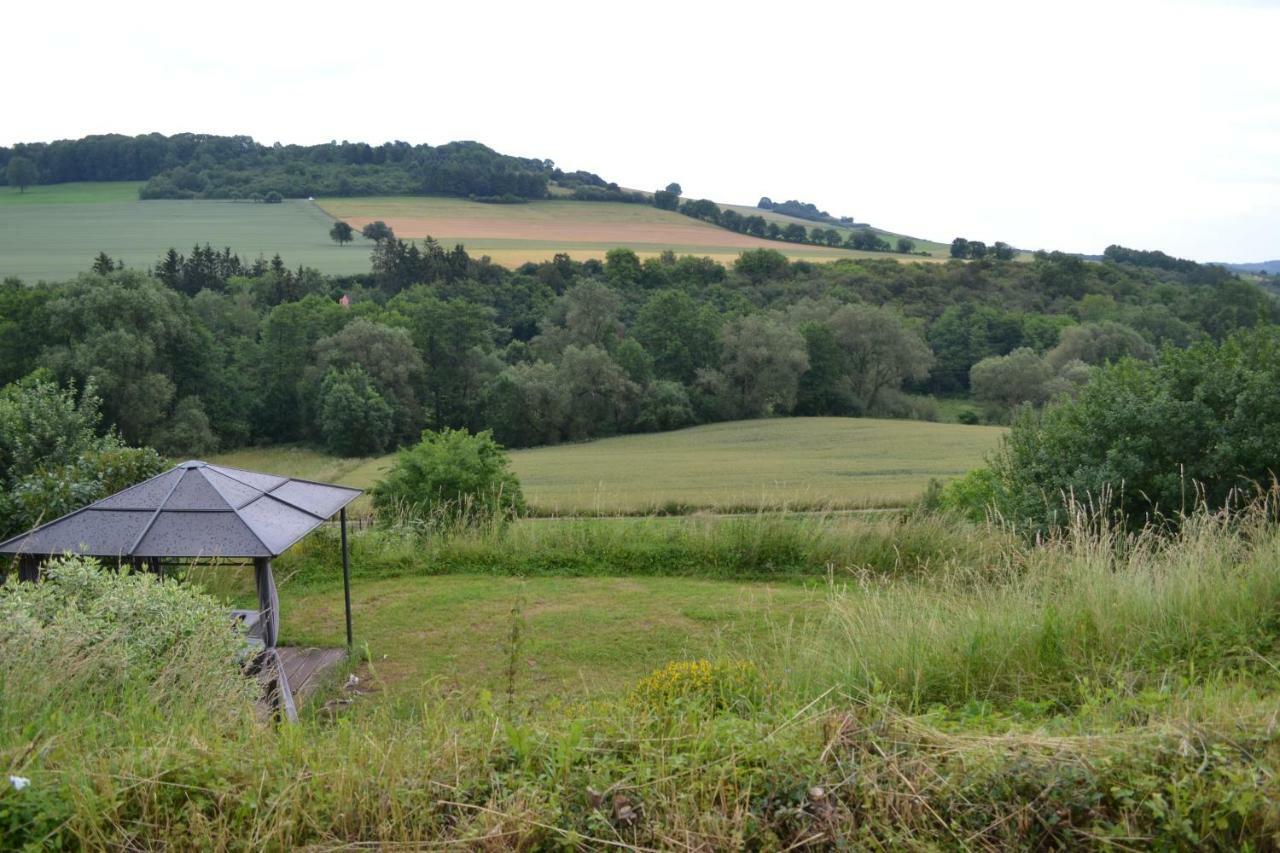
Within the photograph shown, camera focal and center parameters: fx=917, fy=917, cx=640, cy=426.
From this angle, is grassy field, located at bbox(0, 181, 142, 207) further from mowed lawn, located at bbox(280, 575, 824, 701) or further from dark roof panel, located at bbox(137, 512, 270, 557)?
dark roof panel, located at bbox(137, 512, 270, 557)

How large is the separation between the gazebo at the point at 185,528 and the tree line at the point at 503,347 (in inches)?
1584

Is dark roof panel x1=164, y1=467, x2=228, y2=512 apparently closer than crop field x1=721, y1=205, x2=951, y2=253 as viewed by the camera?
Yes

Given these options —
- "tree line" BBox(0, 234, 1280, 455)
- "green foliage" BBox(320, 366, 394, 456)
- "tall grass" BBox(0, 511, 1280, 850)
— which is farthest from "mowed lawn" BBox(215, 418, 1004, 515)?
"tall grass" BBox(0, 511, 1280, 850)

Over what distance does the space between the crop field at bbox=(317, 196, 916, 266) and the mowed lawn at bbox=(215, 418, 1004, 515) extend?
35210mm

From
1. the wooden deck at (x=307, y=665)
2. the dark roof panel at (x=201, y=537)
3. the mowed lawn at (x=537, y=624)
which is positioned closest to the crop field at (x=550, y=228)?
the mowed lawn at (x=537, y=624)

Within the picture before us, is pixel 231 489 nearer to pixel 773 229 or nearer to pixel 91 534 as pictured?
→ pixel 91 534

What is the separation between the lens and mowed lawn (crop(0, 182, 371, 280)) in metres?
70.2

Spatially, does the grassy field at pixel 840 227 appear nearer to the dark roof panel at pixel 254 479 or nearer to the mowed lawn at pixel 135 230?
the mowed lawn at pixel 135 230

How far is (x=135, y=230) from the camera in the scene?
80.0 metres

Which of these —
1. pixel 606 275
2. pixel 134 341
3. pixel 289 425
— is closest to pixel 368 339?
pixel 289 425

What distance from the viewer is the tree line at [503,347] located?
4800 centimetres

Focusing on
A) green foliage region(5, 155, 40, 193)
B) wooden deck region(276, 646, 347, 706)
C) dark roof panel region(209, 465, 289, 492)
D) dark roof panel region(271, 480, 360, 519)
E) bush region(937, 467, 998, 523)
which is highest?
green foliage region(5, 155, 40, 193)

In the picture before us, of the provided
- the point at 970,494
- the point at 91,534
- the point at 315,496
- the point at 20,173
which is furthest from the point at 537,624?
the point at 20,173

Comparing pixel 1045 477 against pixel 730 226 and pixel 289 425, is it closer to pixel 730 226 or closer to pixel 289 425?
pixel 289 425
